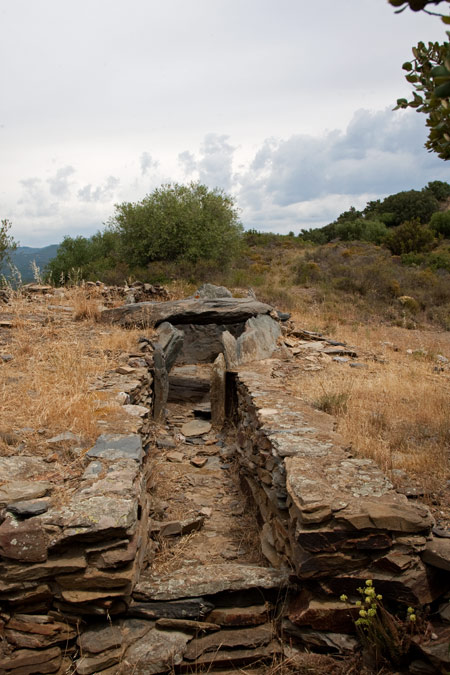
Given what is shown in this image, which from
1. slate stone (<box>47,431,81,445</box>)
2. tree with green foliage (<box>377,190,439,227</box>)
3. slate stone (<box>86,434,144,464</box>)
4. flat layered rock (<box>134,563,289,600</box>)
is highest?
tree with green foliage (<box>377,190,439,227</box>)

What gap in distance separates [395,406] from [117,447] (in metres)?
3.47

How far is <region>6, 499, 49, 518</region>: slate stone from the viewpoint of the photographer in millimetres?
2990

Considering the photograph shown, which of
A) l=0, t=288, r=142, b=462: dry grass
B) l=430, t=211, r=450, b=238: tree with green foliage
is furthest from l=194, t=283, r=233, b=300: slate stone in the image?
l=430, t=211, r=450, b=238: tree with green foliage

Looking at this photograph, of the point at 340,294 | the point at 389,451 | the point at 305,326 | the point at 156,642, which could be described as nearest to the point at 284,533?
the point at 156,642

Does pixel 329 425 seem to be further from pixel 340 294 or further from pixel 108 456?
pixel 340 294

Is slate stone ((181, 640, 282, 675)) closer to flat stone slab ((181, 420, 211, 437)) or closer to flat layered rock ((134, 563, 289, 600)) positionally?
flat layered rock ((134, 563, 289, 600))

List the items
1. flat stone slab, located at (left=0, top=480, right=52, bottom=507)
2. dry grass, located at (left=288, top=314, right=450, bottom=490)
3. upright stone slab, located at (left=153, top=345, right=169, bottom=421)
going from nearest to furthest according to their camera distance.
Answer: flat stone slab, located at (left=0, top=480, right=52, bottom=507)
dry grass, located at (left=288, top=314, right=450, bottom=490)
upright stone slab, located at (left=153, top=345, right=169, bottom=421)

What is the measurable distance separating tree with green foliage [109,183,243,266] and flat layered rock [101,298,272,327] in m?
5.27

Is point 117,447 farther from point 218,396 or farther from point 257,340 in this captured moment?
point 257,340

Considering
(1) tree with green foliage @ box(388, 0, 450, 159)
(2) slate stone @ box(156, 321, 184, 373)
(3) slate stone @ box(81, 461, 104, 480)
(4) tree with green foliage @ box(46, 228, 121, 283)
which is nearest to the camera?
(1) tree with green foliage @ box(388, 0, 450, 159)

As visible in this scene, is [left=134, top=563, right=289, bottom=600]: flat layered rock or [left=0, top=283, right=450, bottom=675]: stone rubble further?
[left=134, top=563, right=289, bottom=600]: flat layered rock

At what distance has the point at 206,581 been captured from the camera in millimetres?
3061

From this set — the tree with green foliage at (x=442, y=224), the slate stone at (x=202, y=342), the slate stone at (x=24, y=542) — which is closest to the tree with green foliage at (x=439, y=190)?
the tree with green foliage at (x=442, y=224)

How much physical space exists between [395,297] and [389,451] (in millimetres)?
11204
